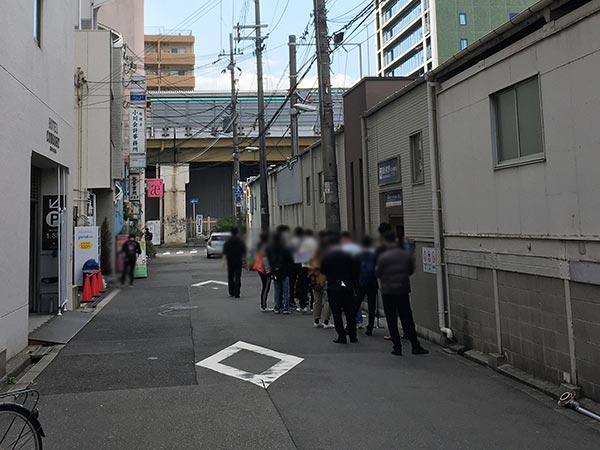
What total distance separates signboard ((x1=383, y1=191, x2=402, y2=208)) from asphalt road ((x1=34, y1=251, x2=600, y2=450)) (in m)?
1.35

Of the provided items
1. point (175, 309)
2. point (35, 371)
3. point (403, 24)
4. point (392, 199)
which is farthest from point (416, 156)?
point (403, 24)

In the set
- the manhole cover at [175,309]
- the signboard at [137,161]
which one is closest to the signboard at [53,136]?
the manhole cover at [175,309]

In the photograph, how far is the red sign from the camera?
314cm

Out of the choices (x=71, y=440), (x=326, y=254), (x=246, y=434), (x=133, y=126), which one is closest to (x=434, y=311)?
(x=246, y=434)

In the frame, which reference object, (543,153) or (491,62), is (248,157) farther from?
(491,62)

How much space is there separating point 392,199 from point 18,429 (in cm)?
488

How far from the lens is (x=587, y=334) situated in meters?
7.49

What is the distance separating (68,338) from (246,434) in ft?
24.1

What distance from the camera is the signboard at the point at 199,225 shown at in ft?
8.96

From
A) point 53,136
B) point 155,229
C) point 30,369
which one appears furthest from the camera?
point 53,136

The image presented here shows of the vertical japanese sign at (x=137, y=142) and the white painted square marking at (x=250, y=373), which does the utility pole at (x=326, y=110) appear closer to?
the vertical japanese sign at (x=137, y=142)

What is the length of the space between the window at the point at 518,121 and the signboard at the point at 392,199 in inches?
200

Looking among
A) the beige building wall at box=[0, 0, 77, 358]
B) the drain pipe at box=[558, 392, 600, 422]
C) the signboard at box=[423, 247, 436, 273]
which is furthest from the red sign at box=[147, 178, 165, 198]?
the signboard at box=[423, 247, 436, 273]

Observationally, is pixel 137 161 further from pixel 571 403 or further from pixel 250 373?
pixel 571 403
